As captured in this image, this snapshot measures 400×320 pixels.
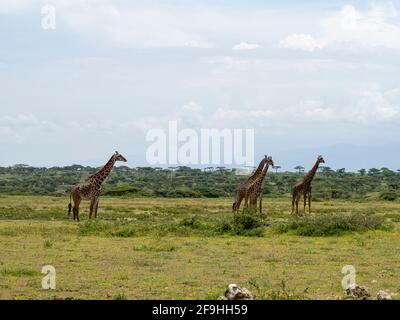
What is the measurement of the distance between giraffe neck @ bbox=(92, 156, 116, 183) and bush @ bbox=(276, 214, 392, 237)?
8.06 m

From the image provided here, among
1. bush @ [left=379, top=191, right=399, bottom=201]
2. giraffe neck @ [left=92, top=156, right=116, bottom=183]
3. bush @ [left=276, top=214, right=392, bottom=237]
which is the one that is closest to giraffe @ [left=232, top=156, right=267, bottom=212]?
giraffe neck @ [left=92, top=156, right=116, bottom=183]

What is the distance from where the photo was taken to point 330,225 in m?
23.6

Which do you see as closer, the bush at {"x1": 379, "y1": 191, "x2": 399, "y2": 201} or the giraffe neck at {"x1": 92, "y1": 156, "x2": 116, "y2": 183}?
the giraffe neck at {"x1": 92, "y1": 156, "x2": 116, "y2": 183}

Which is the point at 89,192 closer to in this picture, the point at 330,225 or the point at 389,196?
the point at 330,225

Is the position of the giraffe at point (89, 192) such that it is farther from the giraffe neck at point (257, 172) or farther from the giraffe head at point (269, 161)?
the giraffe head at point (269, 161)

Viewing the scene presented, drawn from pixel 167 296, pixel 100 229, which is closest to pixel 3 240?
pixel 100 229

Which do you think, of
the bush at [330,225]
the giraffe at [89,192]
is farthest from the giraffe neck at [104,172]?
the bush at [330,225]

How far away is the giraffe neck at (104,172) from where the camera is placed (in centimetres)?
2922

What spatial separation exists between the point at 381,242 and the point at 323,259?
4346 millimetres

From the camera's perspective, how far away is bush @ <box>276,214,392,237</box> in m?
23.5

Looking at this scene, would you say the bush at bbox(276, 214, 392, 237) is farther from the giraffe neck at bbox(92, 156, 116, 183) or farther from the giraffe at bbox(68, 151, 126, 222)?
the giraffe neck at bbox(92, 156, 116, 183)

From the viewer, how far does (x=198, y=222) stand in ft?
81.6
